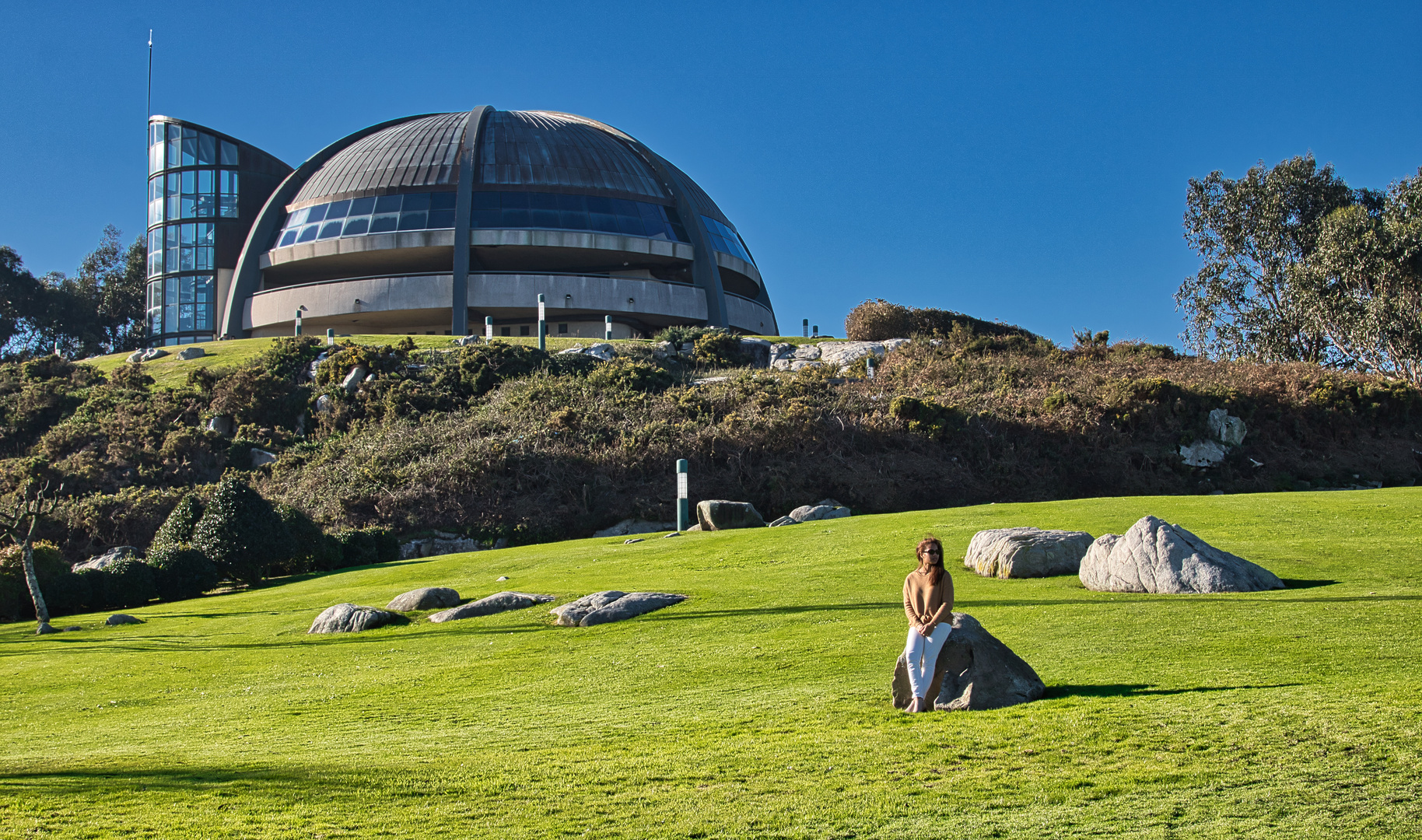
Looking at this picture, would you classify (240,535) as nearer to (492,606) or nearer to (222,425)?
(492,606)

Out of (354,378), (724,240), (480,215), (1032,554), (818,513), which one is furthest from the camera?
(724,240)

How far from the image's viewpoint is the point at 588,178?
2110 inches

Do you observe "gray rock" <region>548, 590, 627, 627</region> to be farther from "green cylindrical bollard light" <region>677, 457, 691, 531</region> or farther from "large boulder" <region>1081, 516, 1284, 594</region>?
"green cylindrical bollard light" <region>677, 457, 691, 531</region>

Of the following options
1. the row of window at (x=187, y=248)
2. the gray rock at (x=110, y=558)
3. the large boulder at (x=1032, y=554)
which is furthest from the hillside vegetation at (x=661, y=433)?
the row of window at (x=187, y=248)

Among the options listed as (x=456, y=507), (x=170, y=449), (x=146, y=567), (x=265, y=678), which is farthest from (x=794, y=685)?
(x=170, y=449)

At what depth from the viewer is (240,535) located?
19.6 meters

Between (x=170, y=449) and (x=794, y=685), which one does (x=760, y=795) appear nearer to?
(x=794, y=685)

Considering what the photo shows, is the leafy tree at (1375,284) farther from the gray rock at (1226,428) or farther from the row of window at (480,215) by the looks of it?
the row of window at (480,215)

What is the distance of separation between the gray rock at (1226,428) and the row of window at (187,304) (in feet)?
169

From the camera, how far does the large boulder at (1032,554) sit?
12922 mm

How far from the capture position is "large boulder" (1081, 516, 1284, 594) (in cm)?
1109

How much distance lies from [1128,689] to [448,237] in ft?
150

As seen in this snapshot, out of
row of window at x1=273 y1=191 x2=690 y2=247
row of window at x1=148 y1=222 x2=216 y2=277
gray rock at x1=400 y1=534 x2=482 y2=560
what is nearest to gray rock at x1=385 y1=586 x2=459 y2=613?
gray rock at x1=400 y1=534 x2=482 y2=560

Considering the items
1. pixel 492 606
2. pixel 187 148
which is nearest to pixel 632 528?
pixel 492 606
